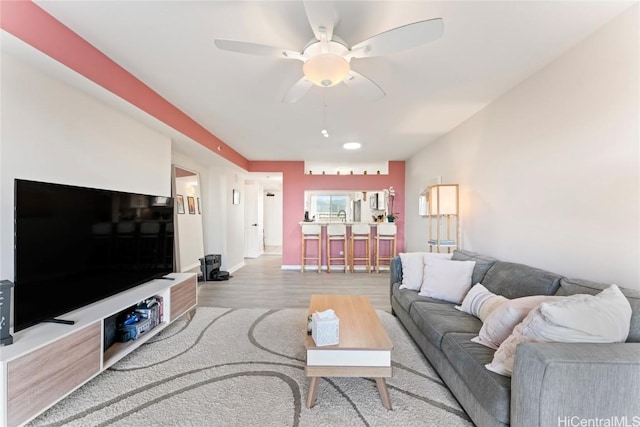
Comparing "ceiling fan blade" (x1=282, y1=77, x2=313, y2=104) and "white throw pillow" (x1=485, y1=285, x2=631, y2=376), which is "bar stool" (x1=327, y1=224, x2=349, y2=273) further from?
"white throw pillow" (x1=485, y1=285, x2=631, y2=376)

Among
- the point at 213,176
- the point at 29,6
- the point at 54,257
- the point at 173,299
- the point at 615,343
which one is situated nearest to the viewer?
the point at 615,343

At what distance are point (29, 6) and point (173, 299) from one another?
244 centimetres

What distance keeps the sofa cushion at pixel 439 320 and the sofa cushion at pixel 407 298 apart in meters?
0.07

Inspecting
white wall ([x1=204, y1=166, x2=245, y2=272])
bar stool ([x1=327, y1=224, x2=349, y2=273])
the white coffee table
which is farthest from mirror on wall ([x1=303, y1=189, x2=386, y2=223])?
the white coffee table

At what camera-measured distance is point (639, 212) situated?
1.61 m

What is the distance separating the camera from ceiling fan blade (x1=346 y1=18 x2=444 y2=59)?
4.51 ft

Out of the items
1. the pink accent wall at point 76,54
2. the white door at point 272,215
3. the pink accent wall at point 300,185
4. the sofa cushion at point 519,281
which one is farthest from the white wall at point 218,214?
the sofa cushion at point 519,281

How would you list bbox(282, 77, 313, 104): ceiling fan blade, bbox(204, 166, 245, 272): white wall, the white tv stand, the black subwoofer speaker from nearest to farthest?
the white tv stand < the black subwoofer speaker < bbox(282, 77, 313, 104): ceiling fan blade < bbox(204, 166, 245, 272): white wall

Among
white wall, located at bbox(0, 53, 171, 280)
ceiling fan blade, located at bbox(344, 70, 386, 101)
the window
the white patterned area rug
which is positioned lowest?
the white patterned area rug

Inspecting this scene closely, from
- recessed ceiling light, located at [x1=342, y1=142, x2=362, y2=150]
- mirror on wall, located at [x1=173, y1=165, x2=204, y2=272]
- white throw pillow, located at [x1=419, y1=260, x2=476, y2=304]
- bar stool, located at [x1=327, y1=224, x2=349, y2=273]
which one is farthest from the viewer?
bar stool, located at [x1=327, y1=224, x2=349, y2=273]

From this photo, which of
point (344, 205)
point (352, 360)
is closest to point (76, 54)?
point (352, 360)

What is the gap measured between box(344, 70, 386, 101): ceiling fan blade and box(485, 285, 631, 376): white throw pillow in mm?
1763

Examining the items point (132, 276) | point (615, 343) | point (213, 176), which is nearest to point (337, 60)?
point (615, 343)

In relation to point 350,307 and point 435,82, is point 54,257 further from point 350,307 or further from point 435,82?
point 435,82
